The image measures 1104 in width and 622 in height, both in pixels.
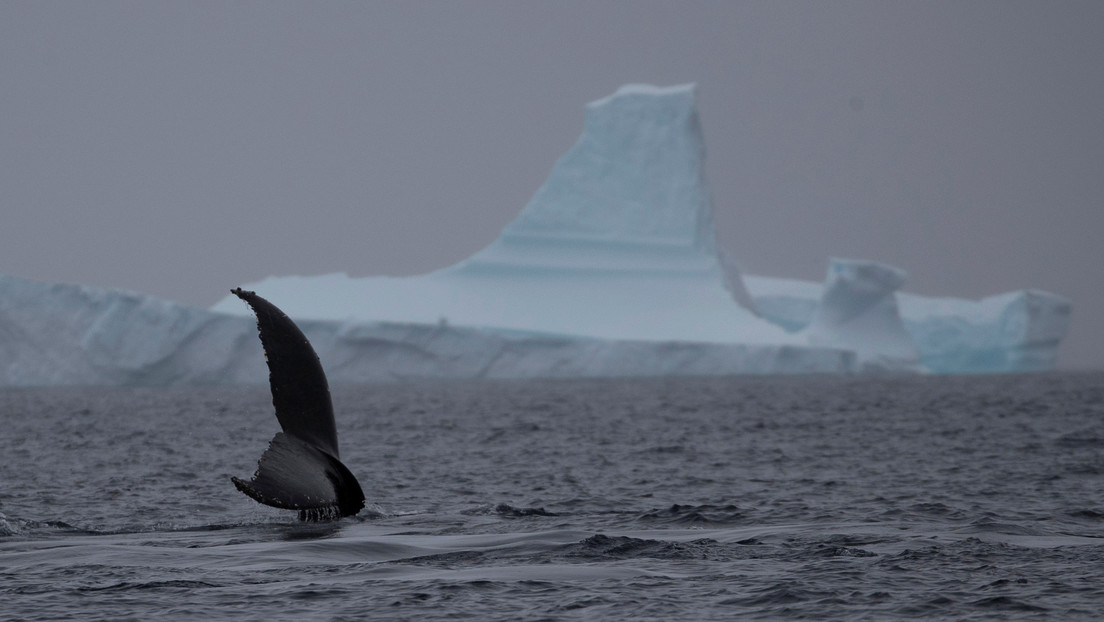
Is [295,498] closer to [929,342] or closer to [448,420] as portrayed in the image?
[448,420]

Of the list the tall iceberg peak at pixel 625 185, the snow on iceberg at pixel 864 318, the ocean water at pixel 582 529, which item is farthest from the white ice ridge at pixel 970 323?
the ocean water at pixel 582 529

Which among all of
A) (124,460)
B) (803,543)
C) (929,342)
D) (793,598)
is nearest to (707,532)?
(803,543)

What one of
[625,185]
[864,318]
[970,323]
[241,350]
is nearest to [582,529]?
[241,350]

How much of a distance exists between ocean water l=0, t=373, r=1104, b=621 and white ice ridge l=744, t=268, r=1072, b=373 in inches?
1860

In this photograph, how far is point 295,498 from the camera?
11039 mm

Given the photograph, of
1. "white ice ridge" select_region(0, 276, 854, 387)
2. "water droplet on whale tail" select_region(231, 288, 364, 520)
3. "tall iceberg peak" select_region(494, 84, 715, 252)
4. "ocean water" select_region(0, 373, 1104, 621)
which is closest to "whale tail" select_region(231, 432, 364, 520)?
"water droplet on whale tail" select_region(231, 288, 364, 520)

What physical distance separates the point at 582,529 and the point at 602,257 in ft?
194

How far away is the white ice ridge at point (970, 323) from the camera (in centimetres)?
7312

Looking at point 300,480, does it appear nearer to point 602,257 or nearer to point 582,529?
point 582,529

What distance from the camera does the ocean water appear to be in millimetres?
8492

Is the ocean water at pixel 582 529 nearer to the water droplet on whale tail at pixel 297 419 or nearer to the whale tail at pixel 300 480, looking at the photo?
the whale tail at pixel 300 480

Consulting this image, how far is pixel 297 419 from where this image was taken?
11.3 meters

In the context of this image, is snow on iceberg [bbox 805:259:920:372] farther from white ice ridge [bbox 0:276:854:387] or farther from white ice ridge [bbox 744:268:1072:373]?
white ice ridge [bbox 744:268:1072:373]

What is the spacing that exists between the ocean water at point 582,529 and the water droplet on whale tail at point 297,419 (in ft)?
1.63
